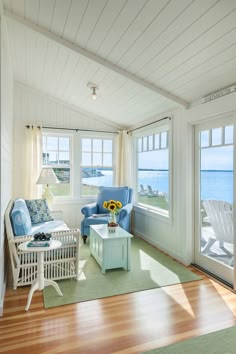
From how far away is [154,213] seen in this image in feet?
14.4

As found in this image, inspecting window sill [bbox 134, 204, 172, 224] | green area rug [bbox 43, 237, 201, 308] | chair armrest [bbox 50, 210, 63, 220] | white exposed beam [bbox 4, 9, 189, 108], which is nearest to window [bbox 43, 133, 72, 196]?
chair armrest [bbox 50, 210, 63, 220]

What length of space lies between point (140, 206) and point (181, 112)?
2170mm

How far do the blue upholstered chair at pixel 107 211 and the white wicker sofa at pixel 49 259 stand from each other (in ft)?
4.17

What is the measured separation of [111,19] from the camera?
235 cm

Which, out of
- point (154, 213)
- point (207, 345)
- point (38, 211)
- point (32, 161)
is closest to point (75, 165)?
point (32, 161)

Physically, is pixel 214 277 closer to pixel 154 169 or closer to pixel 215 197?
pixel 215 197

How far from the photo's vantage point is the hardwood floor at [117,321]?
1865 mm

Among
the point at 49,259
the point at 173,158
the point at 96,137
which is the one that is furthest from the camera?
the point at 96,137

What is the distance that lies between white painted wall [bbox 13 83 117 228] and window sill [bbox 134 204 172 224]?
1238 mm

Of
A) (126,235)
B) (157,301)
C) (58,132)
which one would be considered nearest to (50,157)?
(58,132)

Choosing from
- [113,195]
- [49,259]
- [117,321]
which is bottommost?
[117,321]

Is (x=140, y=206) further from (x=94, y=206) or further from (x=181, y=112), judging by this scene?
(x=181, y=112)

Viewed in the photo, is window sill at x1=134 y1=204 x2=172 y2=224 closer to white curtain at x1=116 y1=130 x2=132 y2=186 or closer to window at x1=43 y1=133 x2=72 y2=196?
white curtain at x1=116 y1=130 x2=132 y2=186

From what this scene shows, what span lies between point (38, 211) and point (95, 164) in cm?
189
